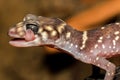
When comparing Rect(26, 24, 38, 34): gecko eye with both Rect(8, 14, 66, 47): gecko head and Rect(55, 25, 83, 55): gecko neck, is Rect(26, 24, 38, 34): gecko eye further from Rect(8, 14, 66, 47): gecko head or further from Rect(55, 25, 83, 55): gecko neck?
Rect(55, 25, 83, 55): gecko neck

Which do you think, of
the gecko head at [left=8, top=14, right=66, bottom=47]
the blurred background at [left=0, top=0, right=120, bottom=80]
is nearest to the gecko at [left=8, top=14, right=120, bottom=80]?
the gecko head at [left=8, top=14, right=66, bottom=47]

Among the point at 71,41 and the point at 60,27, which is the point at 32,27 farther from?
the point at 71,41

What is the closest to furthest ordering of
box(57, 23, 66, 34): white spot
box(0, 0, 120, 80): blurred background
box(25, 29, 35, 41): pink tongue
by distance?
box(25, 29, 35, 41): pink tongue, box(57, 23, 66, 34): white spot, box(0, 0, 120, 80): blurred background

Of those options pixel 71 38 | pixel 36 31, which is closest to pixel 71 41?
pixel 71 38

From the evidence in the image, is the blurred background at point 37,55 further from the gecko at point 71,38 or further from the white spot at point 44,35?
the white spot at point 44,35

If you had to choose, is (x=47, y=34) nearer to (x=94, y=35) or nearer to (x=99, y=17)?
(x=94, y=35)
